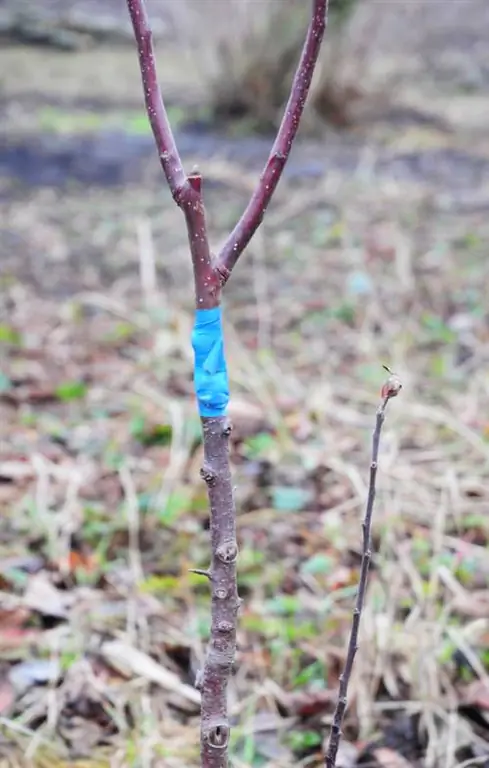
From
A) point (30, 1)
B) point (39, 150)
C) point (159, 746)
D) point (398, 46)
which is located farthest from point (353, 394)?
point (30, 1)

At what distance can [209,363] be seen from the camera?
29.8 inches

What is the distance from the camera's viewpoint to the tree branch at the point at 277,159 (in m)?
0.71

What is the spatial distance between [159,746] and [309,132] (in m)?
4.60

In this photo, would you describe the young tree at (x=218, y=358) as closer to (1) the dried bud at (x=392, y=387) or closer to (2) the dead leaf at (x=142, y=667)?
(1) the dried bud at (x=392, y=387)

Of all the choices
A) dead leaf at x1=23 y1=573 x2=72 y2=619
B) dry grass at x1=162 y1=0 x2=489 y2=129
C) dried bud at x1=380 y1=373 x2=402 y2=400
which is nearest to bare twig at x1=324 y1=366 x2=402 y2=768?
dried bud at x1=380 y1=373 x2=402 y2=400

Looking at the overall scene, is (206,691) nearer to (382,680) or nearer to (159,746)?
(159,746)

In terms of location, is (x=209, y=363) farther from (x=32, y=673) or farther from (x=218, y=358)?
(x=32, y=673)

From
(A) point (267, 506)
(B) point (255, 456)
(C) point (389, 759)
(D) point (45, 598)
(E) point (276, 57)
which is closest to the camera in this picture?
(C) point (389, 759)

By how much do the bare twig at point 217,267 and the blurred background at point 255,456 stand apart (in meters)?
0.40

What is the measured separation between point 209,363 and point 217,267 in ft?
0.27

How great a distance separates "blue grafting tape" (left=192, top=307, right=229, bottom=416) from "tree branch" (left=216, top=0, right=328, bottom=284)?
0.04 m

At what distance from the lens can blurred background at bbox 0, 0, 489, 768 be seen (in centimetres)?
123

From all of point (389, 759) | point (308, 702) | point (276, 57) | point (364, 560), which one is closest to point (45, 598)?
point (308, 702)

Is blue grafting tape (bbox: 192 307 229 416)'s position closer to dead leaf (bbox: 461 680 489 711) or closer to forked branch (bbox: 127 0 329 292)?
forked branch (bbox: 127 0 329 292)
